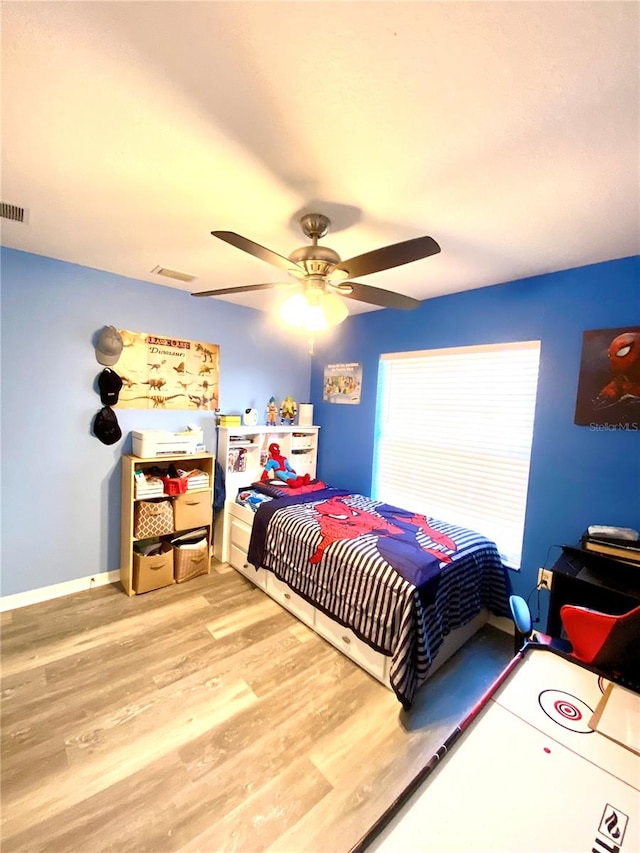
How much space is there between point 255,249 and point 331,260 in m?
0.36

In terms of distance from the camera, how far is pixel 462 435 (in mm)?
2719

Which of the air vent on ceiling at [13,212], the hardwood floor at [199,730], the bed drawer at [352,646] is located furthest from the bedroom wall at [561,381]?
the air vent on ceiling at [13,212]

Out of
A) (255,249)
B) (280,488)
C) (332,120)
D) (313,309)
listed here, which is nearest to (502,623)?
(280,488)

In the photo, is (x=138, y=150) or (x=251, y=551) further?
(x=251, y=551)

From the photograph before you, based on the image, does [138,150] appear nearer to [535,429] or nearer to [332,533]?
[332,533]

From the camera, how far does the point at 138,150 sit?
127 centimetres

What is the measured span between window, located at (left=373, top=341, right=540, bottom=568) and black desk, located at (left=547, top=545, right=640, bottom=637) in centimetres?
55

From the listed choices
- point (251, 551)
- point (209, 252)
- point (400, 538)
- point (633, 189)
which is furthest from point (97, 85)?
point (251, 551)

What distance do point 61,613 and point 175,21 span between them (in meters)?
3.08

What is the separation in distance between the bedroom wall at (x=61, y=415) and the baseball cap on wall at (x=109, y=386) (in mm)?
59

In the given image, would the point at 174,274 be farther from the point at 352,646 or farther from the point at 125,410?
the point at 352,646

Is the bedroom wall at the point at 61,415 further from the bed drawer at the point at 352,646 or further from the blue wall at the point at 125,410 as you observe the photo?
the bed drawer at the point at 352,646

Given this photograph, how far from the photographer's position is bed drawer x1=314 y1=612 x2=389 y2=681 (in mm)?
1901

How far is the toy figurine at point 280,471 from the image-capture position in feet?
10.9
